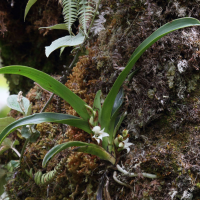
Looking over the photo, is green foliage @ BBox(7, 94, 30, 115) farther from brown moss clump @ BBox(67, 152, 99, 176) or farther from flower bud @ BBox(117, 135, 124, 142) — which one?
flower bud @ BBox(117, 135, 124, 142)

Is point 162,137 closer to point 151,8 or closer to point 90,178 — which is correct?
point 90,178

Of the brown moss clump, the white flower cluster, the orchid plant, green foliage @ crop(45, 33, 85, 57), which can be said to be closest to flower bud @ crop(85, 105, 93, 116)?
the orchid plant

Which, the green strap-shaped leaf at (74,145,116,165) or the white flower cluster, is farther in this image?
the white flower cluster

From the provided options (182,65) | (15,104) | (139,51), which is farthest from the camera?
(15,104)

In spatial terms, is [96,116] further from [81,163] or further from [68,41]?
[68,41]

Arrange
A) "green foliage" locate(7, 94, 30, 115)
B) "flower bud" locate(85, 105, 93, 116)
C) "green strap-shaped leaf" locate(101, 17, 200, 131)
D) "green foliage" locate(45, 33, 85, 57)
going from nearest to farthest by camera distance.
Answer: "green strap-shaped leaf" locate(101, 17, 200, 131) → "flower bud" locate(85, 105, 93, 116) → "green foliage" locate(45, 33, 85, 57) → "green foliage" locate(7, 94, 30, 115)

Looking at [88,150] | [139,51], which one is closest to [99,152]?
[88,150]
